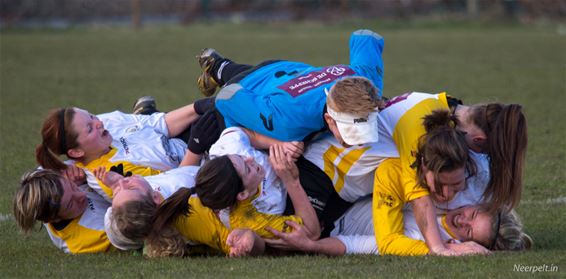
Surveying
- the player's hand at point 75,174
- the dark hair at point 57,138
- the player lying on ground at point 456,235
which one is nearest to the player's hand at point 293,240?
the player lying on ground at point 456,235

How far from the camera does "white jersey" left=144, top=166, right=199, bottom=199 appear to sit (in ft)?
18.4

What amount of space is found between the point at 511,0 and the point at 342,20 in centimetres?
514

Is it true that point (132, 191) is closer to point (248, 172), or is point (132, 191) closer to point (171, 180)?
point (171, 180)

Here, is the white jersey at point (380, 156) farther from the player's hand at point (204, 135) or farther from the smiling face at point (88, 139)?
the smiling face at point (88, 139)

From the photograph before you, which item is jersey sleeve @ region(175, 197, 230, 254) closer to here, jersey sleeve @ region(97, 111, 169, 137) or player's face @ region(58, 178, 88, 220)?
player's face @ region(58, 178, 88, 220)

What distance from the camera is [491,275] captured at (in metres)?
4.82

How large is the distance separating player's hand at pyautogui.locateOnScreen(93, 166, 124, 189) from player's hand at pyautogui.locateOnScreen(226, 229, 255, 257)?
0.83m

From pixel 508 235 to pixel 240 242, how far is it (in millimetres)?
1557

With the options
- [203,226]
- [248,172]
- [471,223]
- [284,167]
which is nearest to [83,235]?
[203,226]

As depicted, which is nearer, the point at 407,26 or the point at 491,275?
the point at 491,275

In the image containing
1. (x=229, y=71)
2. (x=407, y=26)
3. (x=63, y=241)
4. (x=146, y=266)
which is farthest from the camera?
(x=407, y=26)

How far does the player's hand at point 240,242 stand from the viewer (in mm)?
5398

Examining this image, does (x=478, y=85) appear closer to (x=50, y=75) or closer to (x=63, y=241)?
(x=50, y=75)

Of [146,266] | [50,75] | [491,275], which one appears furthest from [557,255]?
[50,75]
